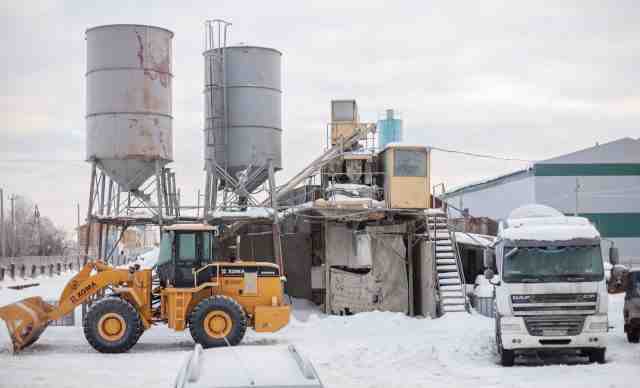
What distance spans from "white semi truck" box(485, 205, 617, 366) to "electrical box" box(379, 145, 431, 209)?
973 cm

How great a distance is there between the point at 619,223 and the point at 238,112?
3948 centimetres

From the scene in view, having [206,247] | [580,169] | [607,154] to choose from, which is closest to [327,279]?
[206,247]

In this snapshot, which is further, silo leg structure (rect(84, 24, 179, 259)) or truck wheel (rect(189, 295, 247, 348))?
silo leg structure (rect(84, 24, 179, 259))

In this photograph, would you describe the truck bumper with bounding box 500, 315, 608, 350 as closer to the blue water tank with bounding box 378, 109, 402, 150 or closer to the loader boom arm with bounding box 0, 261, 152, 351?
the loader boom arm with bounding box 0, 261, 152, 351

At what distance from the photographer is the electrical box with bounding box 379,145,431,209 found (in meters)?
28.0

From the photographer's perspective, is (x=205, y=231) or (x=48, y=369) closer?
(x=48, y=369)

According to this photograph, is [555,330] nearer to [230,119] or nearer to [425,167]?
[425,167]

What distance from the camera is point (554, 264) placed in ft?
58.4

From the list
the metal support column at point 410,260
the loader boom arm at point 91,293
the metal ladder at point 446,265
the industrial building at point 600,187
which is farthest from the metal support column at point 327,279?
the industrial building at point 600,187

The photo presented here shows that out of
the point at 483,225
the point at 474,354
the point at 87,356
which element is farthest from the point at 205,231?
the point at 483,225

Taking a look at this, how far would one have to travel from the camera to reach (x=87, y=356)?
1916 centimetres

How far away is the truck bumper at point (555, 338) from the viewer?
17.2m

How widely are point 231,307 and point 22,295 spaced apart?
21192mm

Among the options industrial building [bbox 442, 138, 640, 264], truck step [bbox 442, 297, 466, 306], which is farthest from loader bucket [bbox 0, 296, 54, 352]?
industrial building [bbox 442, 138, 640, 264]
